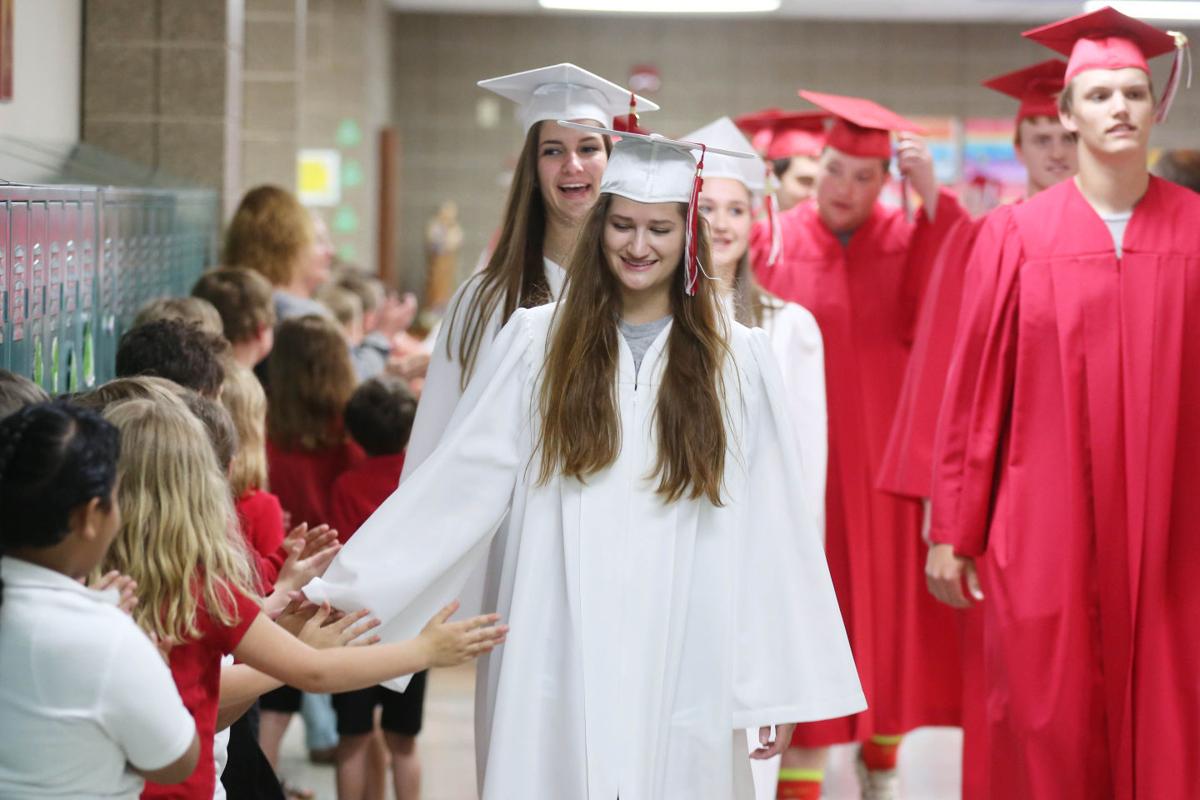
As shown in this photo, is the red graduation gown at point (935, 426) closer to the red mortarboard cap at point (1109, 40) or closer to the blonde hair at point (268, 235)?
the red mortarboard cap at point (1109, 40)

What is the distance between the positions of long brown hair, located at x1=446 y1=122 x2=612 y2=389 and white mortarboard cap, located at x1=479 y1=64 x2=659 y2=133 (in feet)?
0.15

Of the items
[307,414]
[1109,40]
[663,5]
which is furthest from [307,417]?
[663,5]

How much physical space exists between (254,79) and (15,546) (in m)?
6.85

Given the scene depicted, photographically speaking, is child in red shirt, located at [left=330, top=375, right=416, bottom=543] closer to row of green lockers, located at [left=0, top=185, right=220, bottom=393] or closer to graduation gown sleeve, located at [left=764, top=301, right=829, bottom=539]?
row of green lockers, located at [left=0, top=185, right=220, bottom=393]

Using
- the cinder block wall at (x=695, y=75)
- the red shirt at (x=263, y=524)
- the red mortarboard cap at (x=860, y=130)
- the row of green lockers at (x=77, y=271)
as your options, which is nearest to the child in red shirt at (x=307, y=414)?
the row of green lockers at (x=77, y=271)

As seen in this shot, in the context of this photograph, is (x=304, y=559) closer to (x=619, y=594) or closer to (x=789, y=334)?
(x=619, y=594)

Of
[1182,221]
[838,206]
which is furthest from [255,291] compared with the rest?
[1182,221]

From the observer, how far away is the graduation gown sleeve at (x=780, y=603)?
2.92 metres

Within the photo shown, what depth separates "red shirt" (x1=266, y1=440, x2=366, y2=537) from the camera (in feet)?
15.0

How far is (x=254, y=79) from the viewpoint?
8602 millimetres

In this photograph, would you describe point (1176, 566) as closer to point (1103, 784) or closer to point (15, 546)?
point (1103, 784)

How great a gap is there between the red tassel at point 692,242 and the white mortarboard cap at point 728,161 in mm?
1440

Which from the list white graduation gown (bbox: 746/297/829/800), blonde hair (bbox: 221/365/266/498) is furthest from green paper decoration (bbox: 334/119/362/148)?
blonde hair (bbox: 221/365/266/498)

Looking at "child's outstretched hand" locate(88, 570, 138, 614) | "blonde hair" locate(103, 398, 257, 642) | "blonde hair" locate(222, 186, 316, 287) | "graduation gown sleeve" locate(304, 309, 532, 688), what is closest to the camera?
A: "child's outstretched hand" locate(88, 570, 138, 614)
